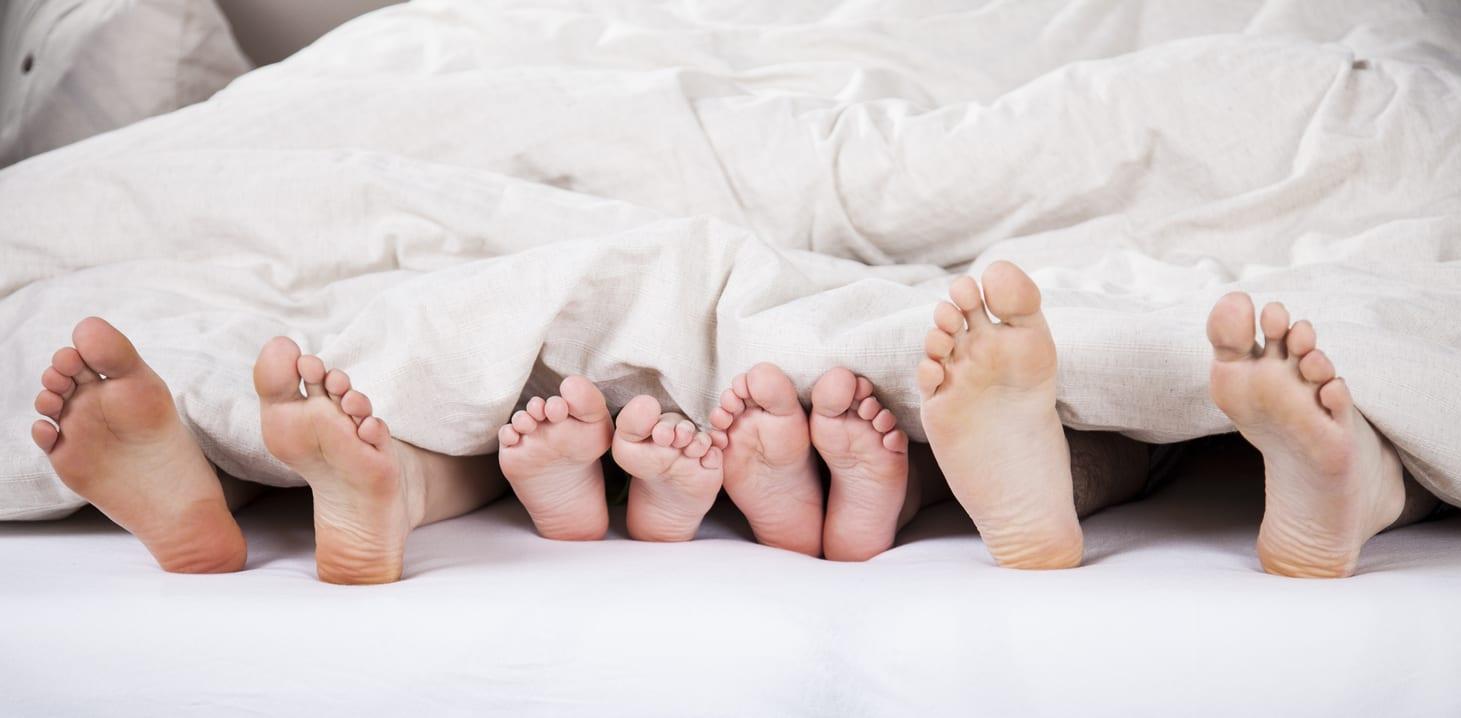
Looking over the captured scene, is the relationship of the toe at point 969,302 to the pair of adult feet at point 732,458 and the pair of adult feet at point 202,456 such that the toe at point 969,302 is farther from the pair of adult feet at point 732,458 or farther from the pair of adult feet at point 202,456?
the pair of adult feet at point 202,456

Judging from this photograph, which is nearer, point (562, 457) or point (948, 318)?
point (948, 318)

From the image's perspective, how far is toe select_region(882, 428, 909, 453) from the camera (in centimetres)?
70

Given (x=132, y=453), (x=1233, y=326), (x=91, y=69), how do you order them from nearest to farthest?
(x=1233, y=326) → (x=132, y=453) → (x=91, y=69)

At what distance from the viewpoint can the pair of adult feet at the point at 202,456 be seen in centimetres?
63

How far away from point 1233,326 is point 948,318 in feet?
0.46

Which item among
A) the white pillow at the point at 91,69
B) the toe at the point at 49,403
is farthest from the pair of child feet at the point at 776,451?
the white pillow at the point at 91,69

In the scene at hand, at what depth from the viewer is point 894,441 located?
0.70m

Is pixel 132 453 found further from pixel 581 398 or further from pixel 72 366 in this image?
pixel 581 398

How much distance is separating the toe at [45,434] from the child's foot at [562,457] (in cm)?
25

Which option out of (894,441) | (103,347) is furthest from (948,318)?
(103,347)

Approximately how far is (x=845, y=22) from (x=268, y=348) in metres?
0.93

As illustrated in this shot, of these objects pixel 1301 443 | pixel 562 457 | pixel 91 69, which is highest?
pixel 1301 443

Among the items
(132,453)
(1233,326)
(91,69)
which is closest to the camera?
(1233,326)

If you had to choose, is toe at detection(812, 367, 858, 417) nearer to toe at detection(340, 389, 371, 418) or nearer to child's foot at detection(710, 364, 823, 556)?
child's foot at detection(710, 364, 823, 556)
